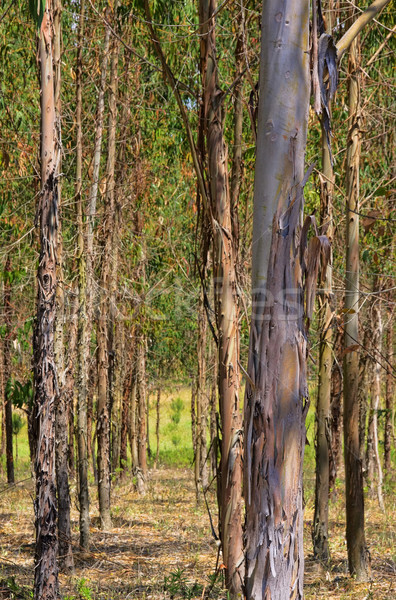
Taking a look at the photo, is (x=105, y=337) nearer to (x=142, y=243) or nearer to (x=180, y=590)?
(x=142, y=243)

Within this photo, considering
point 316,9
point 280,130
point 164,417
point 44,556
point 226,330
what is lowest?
point 164,417

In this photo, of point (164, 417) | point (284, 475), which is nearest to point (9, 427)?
point (284, 475)

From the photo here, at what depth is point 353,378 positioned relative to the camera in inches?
289

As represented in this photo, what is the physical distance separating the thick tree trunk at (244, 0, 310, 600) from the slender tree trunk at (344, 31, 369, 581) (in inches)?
152

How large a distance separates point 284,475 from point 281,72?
1.69m

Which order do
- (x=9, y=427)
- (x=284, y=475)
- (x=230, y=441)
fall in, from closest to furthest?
1. (x=284, y=475)
2. (x=230, y=441)
3. (x=9, y=427)

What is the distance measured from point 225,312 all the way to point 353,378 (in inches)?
119

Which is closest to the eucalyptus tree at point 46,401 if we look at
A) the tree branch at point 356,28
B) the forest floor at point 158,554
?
the forest floor at point 158,554

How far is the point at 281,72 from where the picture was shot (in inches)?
116

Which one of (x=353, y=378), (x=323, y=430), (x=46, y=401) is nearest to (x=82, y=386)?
(x=323, y=430)

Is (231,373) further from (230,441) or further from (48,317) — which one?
(48,317)

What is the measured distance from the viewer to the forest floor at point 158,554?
21.7 feet

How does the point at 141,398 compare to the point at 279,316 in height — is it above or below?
below

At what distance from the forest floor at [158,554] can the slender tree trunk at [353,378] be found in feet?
1.31
